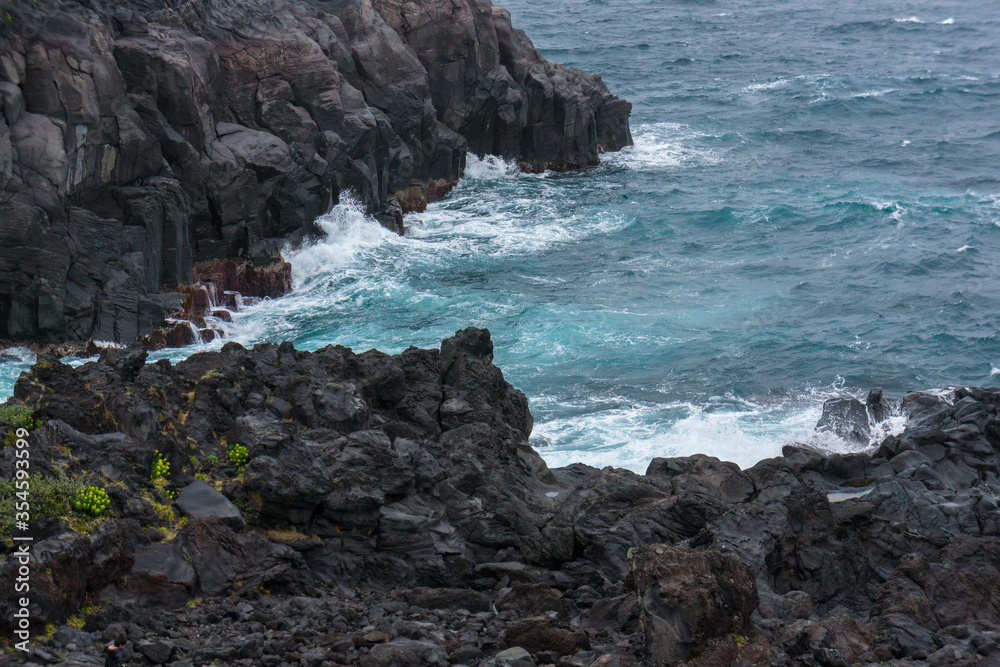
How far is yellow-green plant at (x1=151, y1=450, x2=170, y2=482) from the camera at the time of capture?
17016mm

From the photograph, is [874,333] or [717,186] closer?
[874,333]

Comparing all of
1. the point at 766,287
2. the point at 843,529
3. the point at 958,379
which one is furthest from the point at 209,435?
the point at 766,287

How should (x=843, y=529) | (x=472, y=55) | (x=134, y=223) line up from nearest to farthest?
(x=843, y=529) → (x=134, y=223) → (x=472, y=55)

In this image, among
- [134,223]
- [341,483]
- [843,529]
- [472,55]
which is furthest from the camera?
[472,55]

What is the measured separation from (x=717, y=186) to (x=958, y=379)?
84.5 feet

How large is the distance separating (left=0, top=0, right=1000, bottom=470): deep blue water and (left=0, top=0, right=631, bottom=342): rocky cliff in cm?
292

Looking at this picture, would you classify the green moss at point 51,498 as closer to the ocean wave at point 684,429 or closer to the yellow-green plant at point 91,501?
the yellow-green plant at point 91,501

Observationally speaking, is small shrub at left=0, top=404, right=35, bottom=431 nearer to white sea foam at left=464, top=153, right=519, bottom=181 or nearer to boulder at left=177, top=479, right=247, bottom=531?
boulder at left=177, top=479, right=247, bottom=531

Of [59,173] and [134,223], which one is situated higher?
[59,173]

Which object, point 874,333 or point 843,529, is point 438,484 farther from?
point 874,333

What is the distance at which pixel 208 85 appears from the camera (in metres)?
40.9

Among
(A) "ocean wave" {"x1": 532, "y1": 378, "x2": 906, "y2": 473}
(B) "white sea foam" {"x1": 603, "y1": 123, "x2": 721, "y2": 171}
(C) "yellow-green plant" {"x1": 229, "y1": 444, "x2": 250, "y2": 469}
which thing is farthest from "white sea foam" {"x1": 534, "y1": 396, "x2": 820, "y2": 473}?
(B) "white sea foam" {"x1": 603, "y1": 123, "x2": 721, "y2": 171}

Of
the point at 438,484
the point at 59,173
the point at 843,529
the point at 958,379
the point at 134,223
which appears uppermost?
the point at 59,173

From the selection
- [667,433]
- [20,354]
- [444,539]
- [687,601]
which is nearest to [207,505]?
[444,539]
